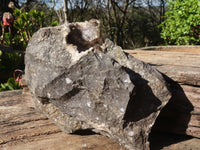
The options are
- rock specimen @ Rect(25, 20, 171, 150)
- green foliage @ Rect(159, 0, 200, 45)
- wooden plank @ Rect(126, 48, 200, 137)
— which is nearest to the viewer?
rock specimen @ Rect(25, 20, 171, 150)

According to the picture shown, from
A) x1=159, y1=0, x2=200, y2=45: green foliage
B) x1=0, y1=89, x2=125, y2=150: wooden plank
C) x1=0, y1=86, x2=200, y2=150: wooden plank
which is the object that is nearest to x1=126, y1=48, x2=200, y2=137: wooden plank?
x1=0, y1=86, x2=200, y2=150: wooden plank

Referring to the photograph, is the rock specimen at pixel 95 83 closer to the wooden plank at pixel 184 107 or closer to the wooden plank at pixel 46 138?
the wooden plank at pixel 46 138

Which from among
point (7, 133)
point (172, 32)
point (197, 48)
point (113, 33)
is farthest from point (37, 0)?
point (7, 133)

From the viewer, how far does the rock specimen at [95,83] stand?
1.41m

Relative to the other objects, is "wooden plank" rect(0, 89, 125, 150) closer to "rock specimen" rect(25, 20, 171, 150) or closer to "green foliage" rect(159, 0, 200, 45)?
"rock specimen" rect(25, 20, 171, 150)

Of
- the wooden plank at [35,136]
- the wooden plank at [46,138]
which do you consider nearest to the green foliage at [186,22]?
the wooden plank at [46,138]

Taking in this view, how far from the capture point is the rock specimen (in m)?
1.41

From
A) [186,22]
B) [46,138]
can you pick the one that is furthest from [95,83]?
[186,22]

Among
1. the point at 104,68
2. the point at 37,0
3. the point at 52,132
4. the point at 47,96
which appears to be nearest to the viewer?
the point at 104,68

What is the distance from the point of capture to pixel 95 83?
1433 mm

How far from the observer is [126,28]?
39.7 feet

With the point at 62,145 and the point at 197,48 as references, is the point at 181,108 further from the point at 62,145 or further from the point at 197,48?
the point at 197,48

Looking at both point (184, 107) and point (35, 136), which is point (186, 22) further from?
point (35, 136)

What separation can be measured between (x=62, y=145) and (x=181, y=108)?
3.57ft
